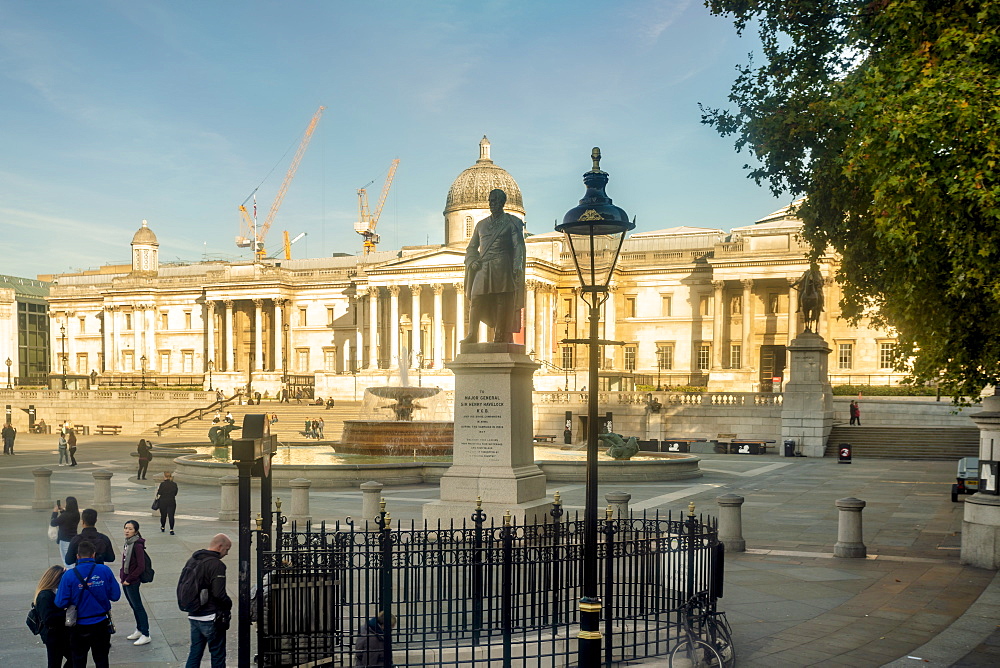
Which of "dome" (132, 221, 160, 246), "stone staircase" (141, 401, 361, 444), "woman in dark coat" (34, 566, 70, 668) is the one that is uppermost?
"dome" (132, 221, 160, 246)

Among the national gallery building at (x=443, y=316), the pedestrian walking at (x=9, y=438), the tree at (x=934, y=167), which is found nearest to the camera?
the tree at (x=934, y=167)

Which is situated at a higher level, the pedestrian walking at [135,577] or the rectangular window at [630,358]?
the rectangular window at [630,358]

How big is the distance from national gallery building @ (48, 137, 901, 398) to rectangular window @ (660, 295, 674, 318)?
12 cm

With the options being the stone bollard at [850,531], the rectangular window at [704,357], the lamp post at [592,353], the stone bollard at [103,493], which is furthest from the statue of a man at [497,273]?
the rectangular window at [704,357]

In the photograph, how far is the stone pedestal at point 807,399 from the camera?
4288cm

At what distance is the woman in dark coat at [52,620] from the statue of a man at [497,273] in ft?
20.1

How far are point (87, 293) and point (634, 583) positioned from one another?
107426 millimetres

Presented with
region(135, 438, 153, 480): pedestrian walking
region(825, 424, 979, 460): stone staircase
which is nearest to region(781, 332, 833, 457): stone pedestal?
region(825, 424, 979, 460): stone staircase

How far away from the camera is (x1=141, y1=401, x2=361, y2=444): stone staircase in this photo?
55.9 metres

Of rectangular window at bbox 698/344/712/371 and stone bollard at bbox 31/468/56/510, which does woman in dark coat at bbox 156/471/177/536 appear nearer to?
stone bollard at bbox 31/468/56/510

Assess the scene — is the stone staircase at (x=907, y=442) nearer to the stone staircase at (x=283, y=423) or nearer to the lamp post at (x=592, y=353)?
the stone staircase at (x=283, y=423)

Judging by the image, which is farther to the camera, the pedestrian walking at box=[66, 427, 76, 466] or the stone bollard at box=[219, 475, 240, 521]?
the pedestrian walking at box=[66, 427, 76, 466]

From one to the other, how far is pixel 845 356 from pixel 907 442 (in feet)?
98.9

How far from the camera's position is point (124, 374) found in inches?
3868
